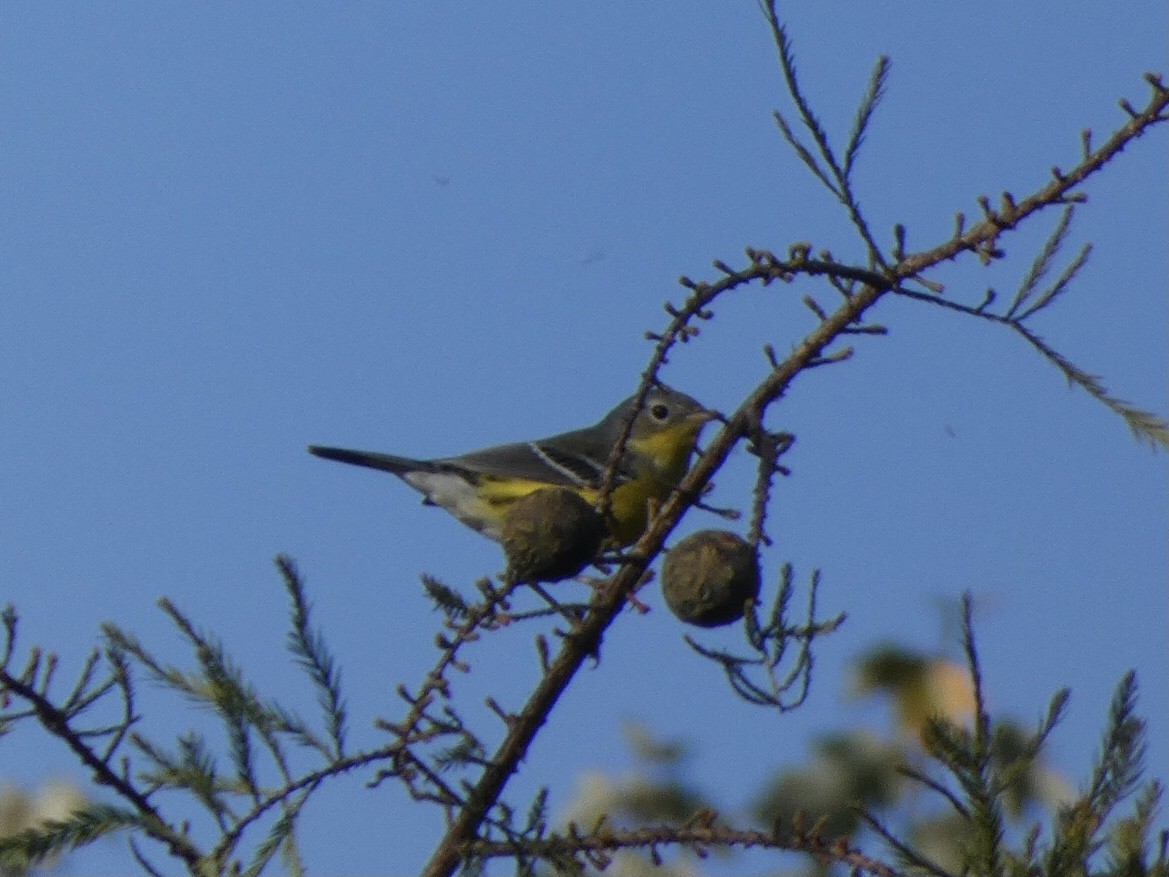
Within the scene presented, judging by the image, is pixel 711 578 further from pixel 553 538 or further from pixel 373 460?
pixel 373 460

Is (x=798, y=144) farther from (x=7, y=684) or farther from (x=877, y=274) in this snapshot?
(x=7, y=684)

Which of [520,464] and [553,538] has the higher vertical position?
[520,464]

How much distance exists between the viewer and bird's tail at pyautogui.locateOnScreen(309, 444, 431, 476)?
7934 mm

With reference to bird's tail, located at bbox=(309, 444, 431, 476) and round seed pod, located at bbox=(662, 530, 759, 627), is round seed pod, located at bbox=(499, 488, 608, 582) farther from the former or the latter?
bird's tail, located at bbox=(309, 444, 431, 476)

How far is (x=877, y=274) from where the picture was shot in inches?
109

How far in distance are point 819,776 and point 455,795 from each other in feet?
16.5

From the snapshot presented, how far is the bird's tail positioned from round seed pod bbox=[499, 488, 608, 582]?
4.99 metres

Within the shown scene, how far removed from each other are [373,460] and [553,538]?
5208 mm

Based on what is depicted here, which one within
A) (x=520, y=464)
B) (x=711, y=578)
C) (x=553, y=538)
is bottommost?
(x=711, y=578)

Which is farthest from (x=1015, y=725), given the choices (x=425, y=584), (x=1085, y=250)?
(x=425, y=584)

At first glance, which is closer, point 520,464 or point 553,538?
point 553,538

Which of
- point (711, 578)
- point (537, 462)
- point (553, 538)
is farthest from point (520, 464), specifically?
point (711, 578)

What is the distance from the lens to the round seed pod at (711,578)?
9.25ft

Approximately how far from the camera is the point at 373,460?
808cm
